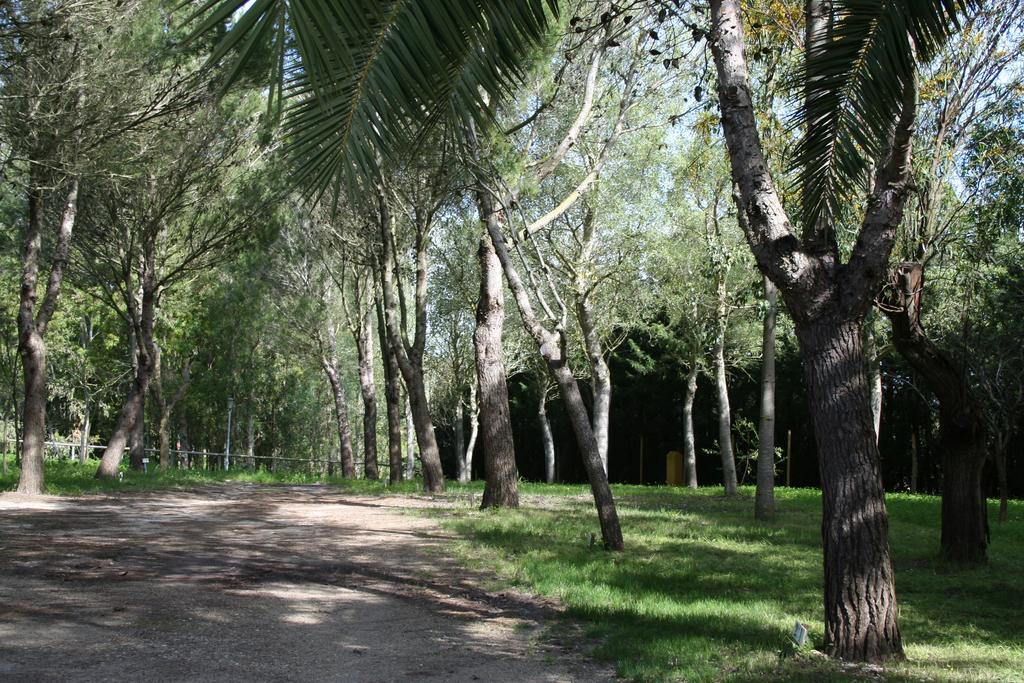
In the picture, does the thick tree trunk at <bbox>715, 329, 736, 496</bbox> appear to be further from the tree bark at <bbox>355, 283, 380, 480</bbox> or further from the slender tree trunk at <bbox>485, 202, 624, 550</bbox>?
the slender tree trunk at <bbox>485, 202, 624, 550</bbox>

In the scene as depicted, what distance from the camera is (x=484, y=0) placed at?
3133 millimetres

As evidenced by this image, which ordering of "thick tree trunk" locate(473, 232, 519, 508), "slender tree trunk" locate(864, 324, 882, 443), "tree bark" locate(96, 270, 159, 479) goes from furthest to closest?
"tree bark" locate(96, 270, 159, 479)
"slender tree trunk" locate(864, 324, 882, 443)
"thick tree trunk" locate(473, 232, 519, 508)

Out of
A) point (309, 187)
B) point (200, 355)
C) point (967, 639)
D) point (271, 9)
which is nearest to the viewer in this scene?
point (271, 9)

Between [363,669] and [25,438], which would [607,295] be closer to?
[25,438]

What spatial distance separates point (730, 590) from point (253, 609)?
3.86 metres

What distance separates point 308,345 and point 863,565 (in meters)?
29.1

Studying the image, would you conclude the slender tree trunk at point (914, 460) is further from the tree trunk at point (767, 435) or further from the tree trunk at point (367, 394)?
the tree trunk at point (367, 394)

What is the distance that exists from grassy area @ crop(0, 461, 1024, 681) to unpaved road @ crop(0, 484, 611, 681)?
47 centimetres

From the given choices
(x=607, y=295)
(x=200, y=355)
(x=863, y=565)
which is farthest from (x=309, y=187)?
(x=200, y=355)

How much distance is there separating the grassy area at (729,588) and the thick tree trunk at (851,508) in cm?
20

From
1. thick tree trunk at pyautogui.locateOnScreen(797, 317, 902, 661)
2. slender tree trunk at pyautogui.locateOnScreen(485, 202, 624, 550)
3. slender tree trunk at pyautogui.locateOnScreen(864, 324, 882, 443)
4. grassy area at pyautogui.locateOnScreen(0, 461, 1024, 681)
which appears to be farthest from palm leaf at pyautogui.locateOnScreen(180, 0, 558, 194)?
slender tree trunk at pyautogui.locateOnScreen(864, 324, 882, 443)

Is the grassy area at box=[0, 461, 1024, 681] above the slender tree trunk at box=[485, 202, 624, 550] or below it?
below

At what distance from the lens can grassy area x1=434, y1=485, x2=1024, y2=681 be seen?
5.19 meters

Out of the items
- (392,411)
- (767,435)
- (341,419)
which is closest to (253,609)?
(767,435)
